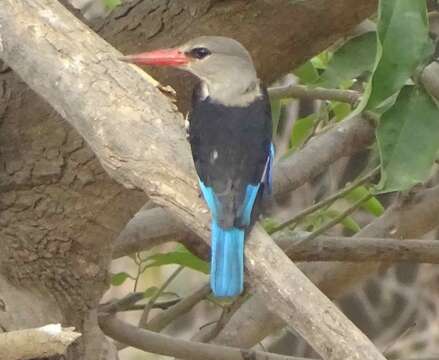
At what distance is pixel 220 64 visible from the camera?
2.08 m

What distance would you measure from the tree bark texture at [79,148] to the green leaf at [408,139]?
482 millimetres

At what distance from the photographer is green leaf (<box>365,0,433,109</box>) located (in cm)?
147

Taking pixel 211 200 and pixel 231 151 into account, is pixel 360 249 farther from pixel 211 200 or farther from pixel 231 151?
pixel 211 200

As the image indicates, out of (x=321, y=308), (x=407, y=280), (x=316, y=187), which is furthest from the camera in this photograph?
(x=407, y=280)

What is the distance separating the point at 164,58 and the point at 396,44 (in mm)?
624

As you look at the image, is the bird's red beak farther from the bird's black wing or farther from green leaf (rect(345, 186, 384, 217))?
green leaf (rect(345, 186, 384, 217))

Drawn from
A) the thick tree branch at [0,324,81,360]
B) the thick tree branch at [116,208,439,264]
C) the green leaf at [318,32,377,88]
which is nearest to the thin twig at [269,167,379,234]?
the thick tree branch at [116,208,439,264]

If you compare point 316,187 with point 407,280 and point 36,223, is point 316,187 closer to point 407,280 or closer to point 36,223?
point 407,280

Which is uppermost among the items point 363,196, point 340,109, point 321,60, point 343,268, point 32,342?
point 32,342

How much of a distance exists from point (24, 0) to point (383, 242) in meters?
0.83

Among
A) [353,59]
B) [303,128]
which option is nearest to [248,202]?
[353,59]

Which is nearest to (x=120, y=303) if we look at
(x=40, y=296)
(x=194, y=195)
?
(x=40, y=296)

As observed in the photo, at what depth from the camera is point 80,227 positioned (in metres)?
2.16

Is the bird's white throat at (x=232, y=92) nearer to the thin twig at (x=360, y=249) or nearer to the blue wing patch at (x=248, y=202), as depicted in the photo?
the blue wing patch at (x=248, y=202)
